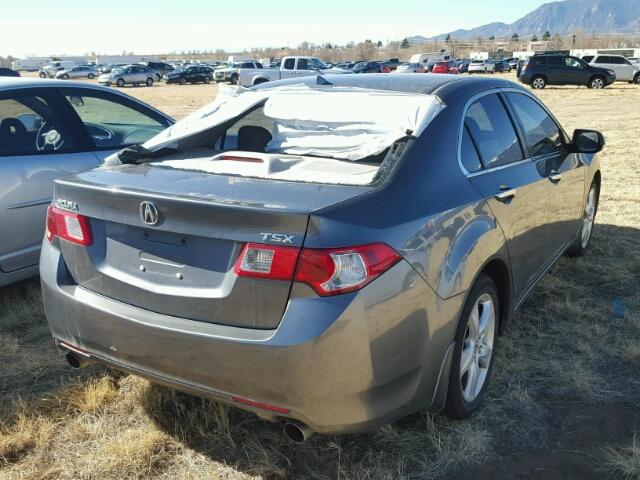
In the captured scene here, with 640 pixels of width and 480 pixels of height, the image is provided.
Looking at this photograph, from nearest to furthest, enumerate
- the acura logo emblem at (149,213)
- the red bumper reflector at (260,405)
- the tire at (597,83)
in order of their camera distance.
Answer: the red bumper reflector at (260,405), the acura logo emblem at (149,213), the tire at (597,83)

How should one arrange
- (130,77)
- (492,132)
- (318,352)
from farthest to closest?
(130,77) → (492,132) → (318,352)

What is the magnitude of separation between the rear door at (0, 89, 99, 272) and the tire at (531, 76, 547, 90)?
3061cm

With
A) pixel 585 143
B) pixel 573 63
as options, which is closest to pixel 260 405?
pixel 585 143

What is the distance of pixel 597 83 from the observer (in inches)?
1233

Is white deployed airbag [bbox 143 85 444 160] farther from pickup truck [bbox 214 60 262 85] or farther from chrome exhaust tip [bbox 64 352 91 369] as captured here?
pickup truck [bbox 214 60 262 85]

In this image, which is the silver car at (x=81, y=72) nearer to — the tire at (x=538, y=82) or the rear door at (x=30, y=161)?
the tire at (x=538, y=82)

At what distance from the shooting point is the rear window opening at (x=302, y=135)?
9.51ft

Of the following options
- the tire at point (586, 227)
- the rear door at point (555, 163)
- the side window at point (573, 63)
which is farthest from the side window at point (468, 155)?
the side window at point (573, 63)

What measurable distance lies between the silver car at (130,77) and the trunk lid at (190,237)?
49.0m

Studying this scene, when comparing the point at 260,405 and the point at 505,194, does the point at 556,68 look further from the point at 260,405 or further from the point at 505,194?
the point at 260,405

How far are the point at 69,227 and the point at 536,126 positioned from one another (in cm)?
299

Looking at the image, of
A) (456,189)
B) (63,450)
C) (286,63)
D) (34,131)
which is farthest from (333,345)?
(286,63)

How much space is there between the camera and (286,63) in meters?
37.7

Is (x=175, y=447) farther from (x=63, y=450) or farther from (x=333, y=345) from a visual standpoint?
(x=333, y=345)
